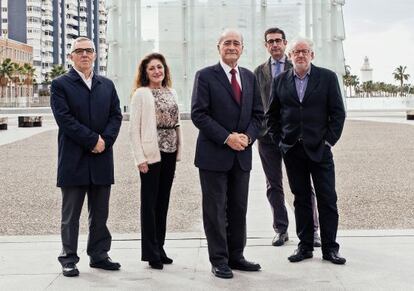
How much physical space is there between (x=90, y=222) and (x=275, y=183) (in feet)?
6.30

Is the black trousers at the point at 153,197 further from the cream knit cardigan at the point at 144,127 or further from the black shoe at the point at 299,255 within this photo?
the black shoe at the point at 299,255

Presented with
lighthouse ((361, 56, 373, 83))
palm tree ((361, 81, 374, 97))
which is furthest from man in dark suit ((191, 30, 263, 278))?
palm tree ((361, 81, 374, 97))

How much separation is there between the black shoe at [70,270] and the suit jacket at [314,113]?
2.08 meters

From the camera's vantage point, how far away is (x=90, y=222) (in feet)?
18.7

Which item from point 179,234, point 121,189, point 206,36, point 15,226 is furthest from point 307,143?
point 206,36

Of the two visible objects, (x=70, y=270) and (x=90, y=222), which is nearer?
(x=70, y=270)

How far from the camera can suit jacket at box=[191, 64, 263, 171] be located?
536 centimetres

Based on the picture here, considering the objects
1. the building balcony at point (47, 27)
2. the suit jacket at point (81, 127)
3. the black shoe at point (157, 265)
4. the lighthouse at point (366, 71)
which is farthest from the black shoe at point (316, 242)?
the lighthouse at point (366, 71)

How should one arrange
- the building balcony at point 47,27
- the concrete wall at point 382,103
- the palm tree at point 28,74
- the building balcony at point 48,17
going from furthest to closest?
1. the building balcony at point 47,27
2. the building balcony at point 48,17
3. the palm tree at point 28,74
4. the concrete wall at point 382,103

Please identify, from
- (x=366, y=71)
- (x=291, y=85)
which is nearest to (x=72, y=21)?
(x=366, y=71)

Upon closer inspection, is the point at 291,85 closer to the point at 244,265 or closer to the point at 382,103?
the point at 244,265

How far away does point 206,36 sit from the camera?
42.1 metres

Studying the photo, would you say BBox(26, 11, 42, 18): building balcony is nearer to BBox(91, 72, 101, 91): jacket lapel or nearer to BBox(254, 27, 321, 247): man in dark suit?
BBox(254, 27, 321, 247): man in dark suit

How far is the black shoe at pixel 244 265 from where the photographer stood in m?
5.36
